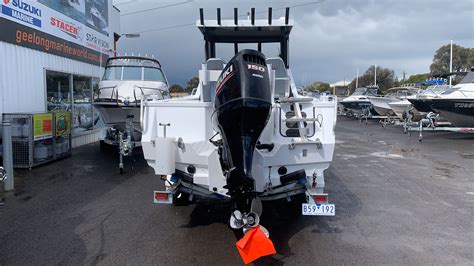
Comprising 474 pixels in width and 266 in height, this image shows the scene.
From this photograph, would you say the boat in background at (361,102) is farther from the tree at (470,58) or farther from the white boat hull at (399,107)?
the tree at (470,58)

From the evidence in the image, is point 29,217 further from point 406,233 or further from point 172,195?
Answer: point 406,233

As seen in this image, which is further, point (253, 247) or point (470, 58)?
point (470, 58)

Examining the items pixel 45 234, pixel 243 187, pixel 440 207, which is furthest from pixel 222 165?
pixel 440 207

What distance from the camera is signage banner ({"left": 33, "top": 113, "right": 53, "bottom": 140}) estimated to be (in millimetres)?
9102

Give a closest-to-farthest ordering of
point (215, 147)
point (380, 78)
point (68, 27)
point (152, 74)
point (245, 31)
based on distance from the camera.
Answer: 1. point (215, 147)
2. point (245, 31)
3. point (152, 74)
4. point (68, 27)
5. point (380, 78)

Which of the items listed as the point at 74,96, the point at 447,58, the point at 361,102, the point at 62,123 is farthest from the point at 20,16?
the point at 447,58

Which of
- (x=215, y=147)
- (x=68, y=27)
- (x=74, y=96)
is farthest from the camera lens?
(x=74, y=96)

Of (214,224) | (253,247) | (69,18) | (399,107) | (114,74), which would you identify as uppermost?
(69,18)

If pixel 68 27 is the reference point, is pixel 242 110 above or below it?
below

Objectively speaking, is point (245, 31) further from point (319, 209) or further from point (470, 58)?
point (470, 58)

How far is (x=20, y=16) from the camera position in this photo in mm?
10266

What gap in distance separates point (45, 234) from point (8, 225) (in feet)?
2.44

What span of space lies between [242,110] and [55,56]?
10979mm

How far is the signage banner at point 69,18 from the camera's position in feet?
33.8
